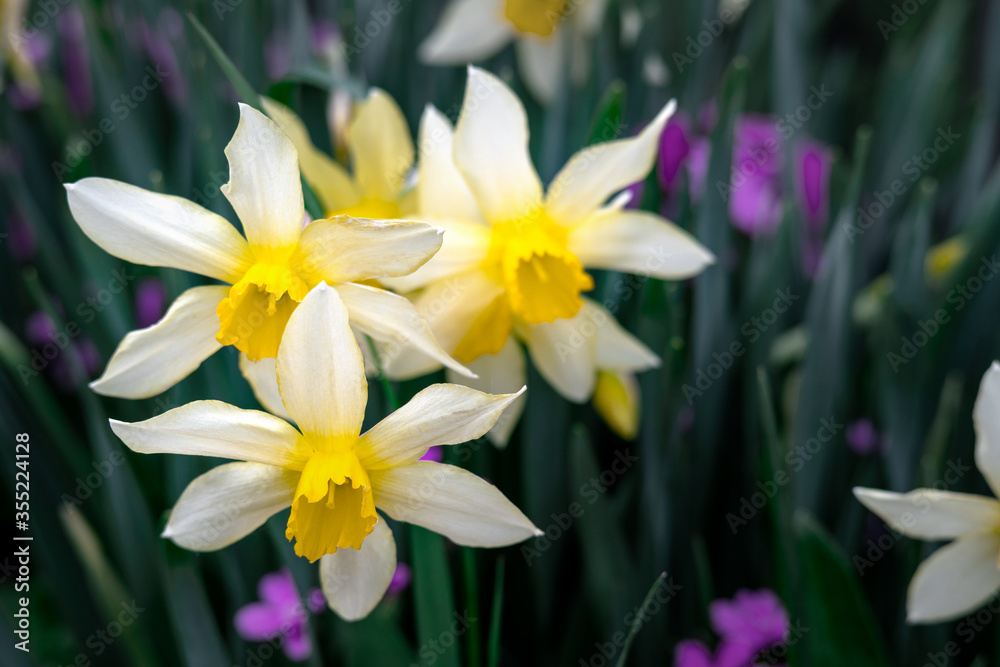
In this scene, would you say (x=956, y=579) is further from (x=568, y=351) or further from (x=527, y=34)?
(x=527, y=34)

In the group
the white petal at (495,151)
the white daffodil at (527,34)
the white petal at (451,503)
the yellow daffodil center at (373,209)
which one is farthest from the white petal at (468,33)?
the white petal at (451,503)

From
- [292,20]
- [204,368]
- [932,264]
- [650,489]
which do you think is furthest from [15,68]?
[932,264]

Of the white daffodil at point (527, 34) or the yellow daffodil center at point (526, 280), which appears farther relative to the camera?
the white daffodil at point (527, 34)

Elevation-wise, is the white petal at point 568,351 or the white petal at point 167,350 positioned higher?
the white petal at point 167,350

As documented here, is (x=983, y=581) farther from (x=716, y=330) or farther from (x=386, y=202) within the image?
(x=386, y=202)

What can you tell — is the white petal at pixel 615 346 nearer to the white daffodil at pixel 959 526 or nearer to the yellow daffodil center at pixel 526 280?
the yellow daffodil center at pixel 526 280

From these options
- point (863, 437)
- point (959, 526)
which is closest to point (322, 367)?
point (959, 526)
